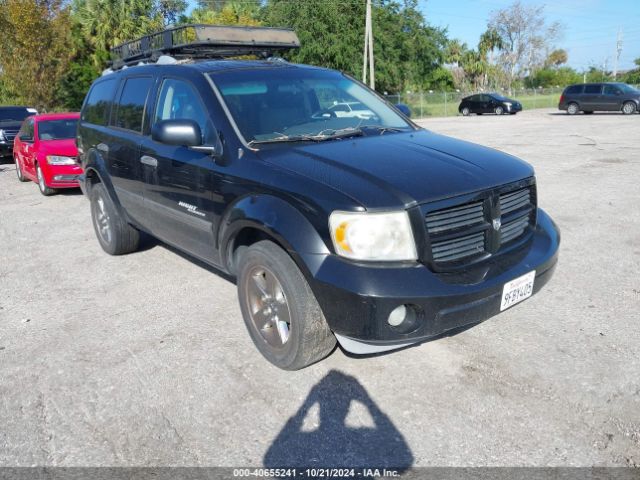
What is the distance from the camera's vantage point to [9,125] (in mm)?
16422

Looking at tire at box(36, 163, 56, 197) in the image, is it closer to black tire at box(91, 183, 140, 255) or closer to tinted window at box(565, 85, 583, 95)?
black tire at box(91, 183, 140, 255)

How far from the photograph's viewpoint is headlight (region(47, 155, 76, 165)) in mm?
9836

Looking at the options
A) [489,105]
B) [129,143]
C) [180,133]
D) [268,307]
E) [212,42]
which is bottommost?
[268,307]

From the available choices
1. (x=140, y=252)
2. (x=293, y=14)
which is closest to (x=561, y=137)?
(x=140, y=252)

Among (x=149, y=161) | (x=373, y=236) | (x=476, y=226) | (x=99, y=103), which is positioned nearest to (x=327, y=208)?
(x=373, y=236)

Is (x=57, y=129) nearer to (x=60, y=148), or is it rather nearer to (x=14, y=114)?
(x=60, y=148)

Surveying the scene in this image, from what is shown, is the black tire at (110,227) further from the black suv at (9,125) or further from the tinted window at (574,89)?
the tinted window at (574,89)

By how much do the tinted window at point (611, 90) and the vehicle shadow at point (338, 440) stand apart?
30557 mm

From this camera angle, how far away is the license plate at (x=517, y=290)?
10.5 feet

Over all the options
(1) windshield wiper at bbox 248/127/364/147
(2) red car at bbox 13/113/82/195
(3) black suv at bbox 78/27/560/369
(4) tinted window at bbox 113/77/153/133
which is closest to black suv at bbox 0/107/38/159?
(2) red car at bbox 13/113/82/195

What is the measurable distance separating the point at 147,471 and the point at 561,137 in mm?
16954

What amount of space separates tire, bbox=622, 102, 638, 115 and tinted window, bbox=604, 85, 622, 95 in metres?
0.69

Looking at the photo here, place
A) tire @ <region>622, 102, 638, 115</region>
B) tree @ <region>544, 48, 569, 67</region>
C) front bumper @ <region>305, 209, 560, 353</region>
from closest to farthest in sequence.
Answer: front bumper @ <region>305, 209, 560, 353</region> → tire @ <region>622, 102, 638, 115</region> → tree @ <region>544, 48, 569, 67</region>

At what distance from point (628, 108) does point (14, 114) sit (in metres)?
27.6
